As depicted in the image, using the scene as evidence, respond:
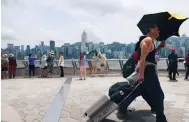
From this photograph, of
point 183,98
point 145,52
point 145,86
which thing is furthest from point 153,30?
point 183,98

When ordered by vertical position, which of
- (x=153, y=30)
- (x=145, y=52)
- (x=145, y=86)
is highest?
(x=153, y=30)

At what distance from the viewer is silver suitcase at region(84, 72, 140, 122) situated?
5568 millimetres

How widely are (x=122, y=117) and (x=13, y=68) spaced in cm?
1296

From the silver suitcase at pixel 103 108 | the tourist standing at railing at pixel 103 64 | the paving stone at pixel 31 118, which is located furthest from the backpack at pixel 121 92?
the tourist standing at railing at pixel 103 64

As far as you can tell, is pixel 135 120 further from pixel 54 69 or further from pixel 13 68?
pixel 54 69

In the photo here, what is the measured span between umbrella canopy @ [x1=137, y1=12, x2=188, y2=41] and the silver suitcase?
0.99 meters

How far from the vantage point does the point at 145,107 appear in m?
7.51

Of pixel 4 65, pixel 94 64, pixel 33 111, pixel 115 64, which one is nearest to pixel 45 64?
pixel 4 65

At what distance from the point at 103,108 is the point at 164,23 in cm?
202

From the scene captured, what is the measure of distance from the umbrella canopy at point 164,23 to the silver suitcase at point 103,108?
3.26ft

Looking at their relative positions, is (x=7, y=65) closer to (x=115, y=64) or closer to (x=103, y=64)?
(x=103, y=64)

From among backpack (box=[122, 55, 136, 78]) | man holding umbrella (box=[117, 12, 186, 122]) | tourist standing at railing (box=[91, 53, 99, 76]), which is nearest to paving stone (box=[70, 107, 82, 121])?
backpack (box=[122, 55, 136, 78])

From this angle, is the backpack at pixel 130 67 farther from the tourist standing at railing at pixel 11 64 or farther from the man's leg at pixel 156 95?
the tourist standing at railing at pixel 11 64

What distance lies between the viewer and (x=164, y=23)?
5836 mm
